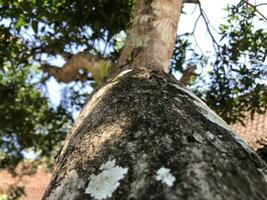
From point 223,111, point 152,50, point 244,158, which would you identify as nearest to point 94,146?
point 244,158

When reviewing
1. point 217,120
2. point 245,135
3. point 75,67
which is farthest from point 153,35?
point 245,135

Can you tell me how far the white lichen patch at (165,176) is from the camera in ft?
4.19

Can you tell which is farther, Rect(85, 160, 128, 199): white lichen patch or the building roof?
the building roof

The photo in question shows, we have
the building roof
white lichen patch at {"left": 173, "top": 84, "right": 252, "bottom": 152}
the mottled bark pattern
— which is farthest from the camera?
the building roof

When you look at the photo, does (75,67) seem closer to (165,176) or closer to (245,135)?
(245,135)

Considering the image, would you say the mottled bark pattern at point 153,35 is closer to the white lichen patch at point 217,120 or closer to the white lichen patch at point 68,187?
the white lichen patch at point 217,120

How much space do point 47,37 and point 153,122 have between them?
5505 millimetres

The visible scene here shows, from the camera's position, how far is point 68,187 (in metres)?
→ 1.44

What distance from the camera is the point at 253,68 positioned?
6.50 meters

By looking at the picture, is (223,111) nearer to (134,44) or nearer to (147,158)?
(134,44)

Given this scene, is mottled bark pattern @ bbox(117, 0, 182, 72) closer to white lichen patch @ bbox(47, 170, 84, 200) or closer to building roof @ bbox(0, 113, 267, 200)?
white lichen patch @ bbox(47, 170, 84, 200)

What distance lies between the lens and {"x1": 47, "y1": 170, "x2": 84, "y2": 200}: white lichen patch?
140cm

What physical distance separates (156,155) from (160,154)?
1cm

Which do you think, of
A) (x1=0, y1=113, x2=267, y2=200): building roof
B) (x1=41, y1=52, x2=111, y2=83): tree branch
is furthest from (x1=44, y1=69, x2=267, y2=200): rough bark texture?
(x1=0, y1=113, x2=267, y2=200): building roof
